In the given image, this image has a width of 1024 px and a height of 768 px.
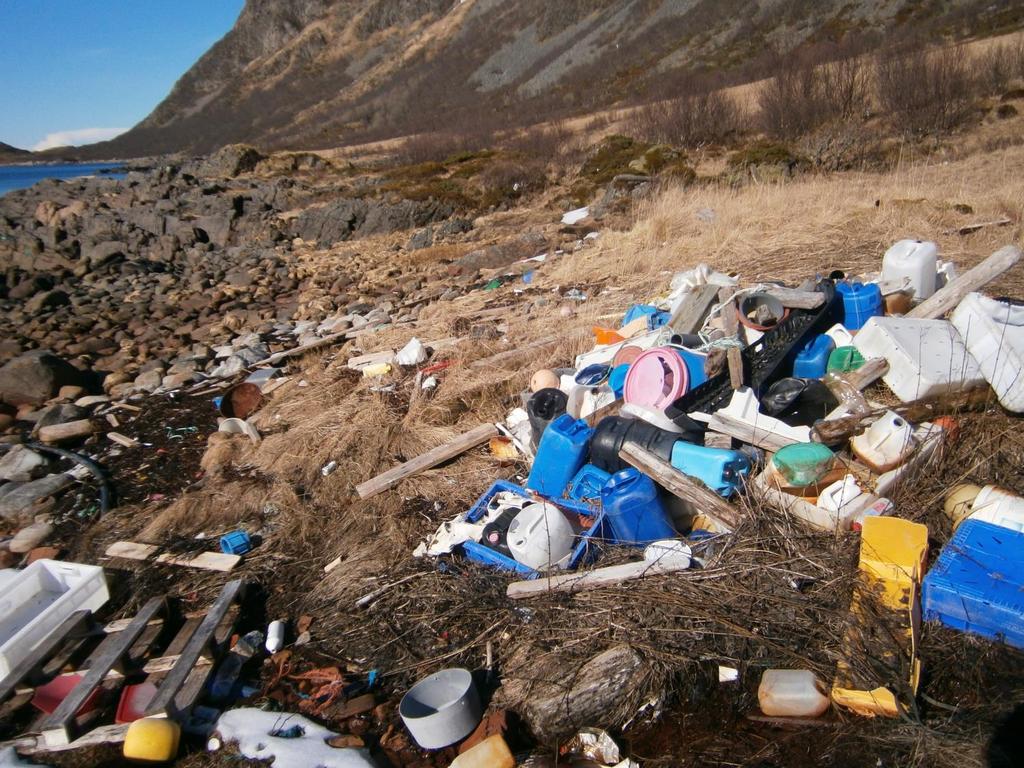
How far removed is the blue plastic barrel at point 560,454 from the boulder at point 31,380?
6.53 meters

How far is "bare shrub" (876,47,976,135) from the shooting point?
14.4m

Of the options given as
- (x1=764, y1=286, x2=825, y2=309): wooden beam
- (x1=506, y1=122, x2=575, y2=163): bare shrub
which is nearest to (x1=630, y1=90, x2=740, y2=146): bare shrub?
(x1=506, y1=122, x2=575, y2=163): bare shrub

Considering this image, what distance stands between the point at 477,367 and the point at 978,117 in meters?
15.4

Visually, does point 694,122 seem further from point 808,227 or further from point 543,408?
point 543,408

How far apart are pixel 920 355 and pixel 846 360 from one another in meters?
0.39

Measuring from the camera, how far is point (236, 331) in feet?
30.1

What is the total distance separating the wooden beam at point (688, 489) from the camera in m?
2.75

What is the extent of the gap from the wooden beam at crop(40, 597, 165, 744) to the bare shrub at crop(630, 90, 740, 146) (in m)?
17.4

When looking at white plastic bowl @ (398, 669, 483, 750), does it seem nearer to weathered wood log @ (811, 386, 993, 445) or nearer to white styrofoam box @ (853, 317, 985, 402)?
weathered wood log @ (811, 386, 993, 445)

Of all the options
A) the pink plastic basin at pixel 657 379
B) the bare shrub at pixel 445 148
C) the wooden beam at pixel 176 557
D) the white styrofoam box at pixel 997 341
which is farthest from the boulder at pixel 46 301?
the bare shrub at pixel 445 148

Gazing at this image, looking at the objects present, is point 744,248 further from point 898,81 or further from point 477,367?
point 898,81

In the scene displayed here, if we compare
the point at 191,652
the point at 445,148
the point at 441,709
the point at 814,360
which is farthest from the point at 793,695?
the point at 445,148

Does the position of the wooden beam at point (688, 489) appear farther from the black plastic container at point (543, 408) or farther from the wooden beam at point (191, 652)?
the wooden beam at point (191, 652)

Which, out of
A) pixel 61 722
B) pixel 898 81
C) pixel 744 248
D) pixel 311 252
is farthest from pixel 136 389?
pixel 898 81
